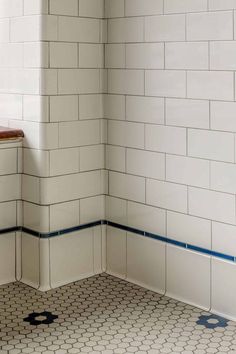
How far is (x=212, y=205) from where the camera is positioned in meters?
2.35

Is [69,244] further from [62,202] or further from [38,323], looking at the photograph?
[38,323]

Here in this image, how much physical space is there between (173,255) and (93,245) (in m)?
0.43

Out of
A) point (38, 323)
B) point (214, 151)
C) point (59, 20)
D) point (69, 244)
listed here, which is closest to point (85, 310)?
point (38, 323)

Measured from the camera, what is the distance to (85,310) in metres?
2.43

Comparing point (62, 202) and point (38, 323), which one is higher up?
point (62, 202)

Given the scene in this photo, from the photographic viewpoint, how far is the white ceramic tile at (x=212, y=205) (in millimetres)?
2297

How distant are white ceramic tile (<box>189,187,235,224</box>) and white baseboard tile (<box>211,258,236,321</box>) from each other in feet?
0.54

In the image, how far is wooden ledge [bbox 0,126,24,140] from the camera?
256cm

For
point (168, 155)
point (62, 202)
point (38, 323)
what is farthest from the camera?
point (62, 202)

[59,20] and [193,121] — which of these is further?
[59,20]

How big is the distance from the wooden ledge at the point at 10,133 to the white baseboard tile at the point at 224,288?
3.05 feet

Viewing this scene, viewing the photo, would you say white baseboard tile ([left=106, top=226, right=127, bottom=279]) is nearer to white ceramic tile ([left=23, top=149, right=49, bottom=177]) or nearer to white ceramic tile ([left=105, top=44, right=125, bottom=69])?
white ceramic tile ([left=23, top=149, right=49, bottom=177])

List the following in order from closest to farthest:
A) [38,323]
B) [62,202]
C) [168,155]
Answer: [38,323], [168,155], [62,202]

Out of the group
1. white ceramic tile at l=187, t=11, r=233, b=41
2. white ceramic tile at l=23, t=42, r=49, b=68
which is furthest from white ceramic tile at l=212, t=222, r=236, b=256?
white ceramic tile at l=23, t=42, r=49, b=68
